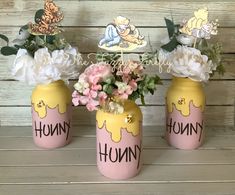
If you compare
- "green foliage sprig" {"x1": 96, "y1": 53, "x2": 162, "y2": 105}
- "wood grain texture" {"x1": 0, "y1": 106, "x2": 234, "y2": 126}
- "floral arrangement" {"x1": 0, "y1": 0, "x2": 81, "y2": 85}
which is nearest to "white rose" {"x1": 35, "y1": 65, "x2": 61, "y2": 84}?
"floral arrangement" {"x1": 0, "y1": 0, "x2": 81, "y2": 85}

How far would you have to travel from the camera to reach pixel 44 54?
111 cm

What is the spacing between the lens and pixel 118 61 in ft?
3.38

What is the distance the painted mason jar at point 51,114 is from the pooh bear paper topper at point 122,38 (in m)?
0.22

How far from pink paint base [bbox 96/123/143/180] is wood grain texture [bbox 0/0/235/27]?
0.39 m

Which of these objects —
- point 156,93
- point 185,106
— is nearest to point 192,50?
point 185,106

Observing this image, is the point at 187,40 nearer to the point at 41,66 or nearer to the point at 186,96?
the point at 186,96

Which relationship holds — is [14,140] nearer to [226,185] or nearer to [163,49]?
[163,49]

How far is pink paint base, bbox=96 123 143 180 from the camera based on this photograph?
3.33 feet

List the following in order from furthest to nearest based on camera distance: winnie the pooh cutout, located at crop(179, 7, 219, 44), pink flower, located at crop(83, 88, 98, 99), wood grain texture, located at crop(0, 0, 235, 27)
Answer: wood grain texture, located at crop(0, 0, 235, 27) < winnie the pooh cutout, located at crop(179, 7, 219, 44) < pink flower, located at crop(83, 88, 98, 99)

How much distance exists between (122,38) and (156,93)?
1.19 feet

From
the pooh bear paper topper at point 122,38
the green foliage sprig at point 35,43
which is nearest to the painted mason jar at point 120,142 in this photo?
the pooh bear paper topper at point 122,38

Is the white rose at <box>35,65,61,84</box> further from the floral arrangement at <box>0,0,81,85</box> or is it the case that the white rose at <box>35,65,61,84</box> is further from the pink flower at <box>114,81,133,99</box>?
the pink flower at <box>114,81,133,99</box>

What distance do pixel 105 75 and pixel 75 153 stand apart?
28 centimetres

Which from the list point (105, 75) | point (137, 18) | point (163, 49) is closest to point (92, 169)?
point (105, 75)
